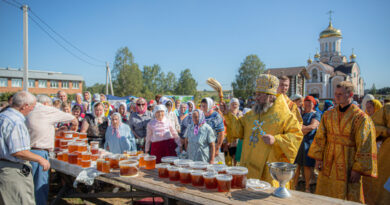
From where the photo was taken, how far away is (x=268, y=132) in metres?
2.80

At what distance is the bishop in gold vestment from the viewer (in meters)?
2.66

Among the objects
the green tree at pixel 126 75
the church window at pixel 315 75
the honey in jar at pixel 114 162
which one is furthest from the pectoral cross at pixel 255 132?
the church window at pixel 315 75

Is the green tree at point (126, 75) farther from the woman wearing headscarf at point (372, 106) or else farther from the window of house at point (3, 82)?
the woman wearing headscarf at point (372, 106)

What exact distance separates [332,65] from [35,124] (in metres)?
60.9

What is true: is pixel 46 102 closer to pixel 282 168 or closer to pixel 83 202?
pixel 83 202

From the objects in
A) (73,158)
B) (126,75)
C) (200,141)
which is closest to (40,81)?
(126,75)

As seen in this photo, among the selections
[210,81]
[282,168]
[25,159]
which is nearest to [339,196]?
[282,168]

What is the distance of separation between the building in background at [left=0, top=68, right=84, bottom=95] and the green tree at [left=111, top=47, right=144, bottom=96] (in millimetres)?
13018

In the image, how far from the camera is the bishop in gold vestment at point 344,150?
8.72 feet

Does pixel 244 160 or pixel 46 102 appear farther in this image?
pixel 46 102

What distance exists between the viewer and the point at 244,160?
2949mm

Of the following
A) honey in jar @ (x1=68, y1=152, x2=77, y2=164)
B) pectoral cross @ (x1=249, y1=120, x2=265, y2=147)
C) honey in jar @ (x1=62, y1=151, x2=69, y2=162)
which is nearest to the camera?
pectoral cross @ (x1=249, y1=120, x2=265, y2=147)

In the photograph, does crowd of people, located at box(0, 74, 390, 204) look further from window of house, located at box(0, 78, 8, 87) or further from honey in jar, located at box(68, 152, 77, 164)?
window of house, located at box(0, 78, 8, 87)

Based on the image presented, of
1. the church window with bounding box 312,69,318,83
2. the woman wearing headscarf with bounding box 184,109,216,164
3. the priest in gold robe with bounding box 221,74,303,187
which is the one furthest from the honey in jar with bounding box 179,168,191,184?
the church window with bounding box 312,69,318,83
